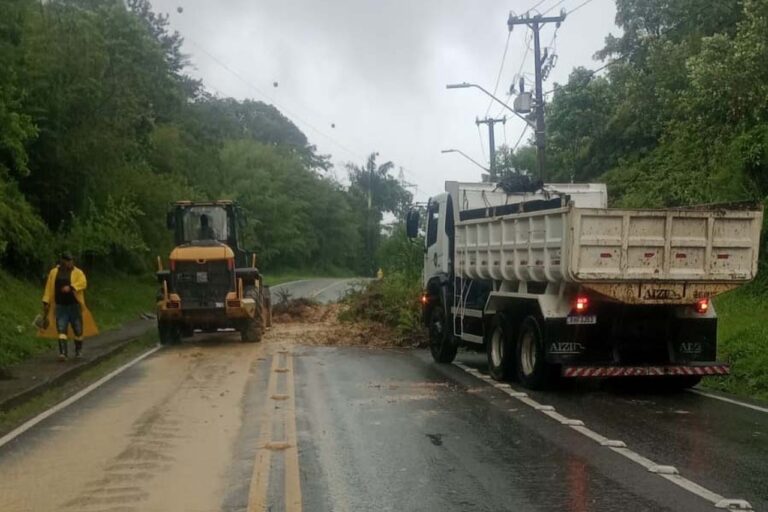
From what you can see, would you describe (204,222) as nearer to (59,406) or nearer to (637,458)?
(59,406)

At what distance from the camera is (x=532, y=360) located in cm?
1235

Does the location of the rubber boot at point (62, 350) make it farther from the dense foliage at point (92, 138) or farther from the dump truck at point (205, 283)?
the dense foliage at point (92, 138)

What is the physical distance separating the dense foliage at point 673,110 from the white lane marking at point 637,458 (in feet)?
34.1

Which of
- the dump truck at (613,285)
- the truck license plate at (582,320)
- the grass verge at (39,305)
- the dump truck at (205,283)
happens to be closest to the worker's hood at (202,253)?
the dump truck at (205,283)

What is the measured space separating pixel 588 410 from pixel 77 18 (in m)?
20.2

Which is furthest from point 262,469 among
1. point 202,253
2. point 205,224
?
point 205,224

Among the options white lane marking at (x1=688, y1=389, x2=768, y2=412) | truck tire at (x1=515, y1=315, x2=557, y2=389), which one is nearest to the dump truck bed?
truck tire at (x1=515, y1=315, x2=557, y2=389)

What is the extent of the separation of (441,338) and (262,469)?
8.62 metres

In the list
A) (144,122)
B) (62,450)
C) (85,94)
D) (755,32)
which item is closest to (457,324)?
(62,450)

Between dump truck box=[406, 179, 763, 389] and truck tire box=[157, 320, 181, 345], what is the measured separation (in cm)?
916

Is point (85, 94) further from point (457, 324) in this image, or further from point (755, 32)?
point (755, 32)

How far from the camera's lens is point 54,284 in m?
15.6

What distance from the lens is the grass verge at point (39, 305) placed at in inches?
637

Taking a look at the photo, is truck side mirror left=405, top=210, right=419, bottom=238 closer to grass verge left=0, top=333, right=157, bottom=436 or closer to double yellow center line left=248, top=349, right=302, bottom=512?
double yellow center line left=248, top=349, right=302, bottom=512
